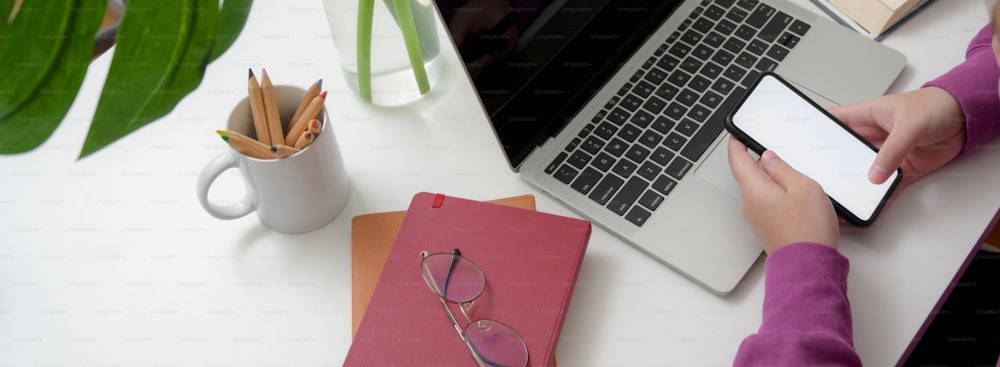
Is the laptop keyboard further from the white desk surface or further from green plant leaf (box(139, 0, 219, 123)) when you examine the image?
green plant leaf (box(139, 0, 219, 123))

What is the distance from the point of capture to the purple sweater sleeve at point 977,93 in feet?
2.52

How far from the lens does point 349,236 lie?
0.79 m

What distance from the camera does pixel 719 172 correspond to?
79cm

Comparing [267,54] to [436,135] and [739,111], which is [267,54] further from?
[739,111]

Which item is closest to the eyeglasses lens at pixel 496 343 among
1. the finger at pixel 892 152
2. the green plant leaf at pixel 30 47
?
the finger at pixel 892 152

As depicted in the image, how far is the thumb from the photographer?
74 centimetres

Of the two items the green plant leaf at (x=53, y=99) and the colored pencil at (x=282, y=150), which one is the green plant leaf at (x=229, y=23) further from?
the colored pencil at (x=282, y=150)

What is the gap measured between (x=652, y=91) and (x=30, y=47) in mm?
752

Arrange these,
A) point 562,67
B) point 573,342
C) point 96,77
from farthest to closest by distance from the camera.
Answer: point 96,77 → point 562,67 → point 573,342

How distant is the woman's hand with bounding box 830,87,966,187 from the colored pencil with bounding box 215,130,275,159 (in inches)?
21.5

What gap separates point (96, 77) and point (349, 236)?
397mm

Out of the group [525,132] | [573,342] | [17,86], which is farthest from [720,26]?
[17,86]

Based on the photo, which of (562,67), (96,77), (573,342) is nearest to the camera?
(573,342)

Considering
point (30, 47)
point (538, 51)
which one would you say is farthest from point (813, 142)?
point (30, 47)
